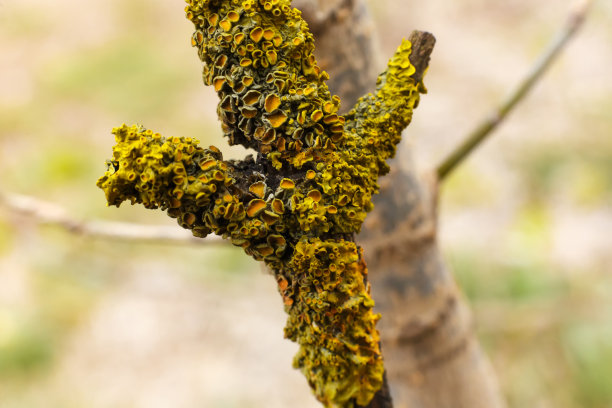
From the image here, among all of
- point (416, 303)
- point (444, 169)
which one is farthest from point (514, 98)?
point (416, 303)

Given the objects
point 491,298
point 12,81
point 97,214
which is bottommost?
point 491,298

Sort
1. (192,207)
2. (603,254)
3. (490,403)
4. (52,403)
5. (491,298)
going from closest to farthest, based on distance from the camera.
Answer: (192,207)
(490,403)
(491,298)
(52,403)
(603,254)

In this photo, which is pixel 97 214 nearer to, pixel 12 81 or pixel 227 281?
pixel 227 281

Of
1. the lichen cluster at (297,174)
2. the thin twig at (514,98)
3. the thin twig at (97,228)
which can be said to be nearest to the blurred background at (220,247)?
the thin twig at (97,228)

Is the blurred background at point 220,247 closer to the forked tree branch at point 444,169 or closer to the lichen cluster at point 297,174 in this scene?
the forked tree branch at point 444,169

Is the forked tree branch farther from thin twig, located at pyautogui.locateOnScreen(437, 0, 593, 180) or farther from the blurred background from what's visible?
the blurred background

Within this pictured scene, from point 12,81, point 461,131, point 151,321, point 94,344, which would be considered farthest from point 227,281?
point 12,81

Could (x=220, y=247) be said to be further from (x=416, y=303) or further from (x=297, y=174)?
(x=297, y=174)
